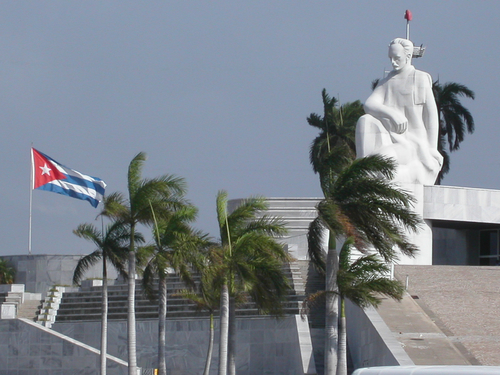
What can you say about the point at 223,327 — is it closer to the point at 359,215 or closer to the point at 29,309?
the point at 359,215

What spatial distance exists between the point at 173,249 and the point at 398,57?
1311 cm

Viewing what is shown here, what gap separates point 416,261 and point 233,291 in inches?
453

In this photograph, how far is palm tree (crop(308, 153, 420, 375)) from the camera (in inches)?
667

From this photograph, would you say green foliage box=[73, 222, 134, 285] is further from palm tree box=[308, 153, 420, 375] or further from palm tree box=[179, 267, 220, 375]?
palm tree box=[308, 153, 420, 375]

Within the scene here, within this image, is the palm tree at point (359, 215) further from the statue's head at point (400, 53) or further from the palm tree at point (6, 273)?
the palm tree at point (6, 273)

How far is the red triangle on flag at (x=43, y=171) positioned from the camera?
2794 centimetres

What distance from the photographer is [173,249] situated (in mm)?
20031

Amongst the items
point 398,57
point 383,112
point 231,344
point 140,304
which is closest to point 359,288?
point 231,344

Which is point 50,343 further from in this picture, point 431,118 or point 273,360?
point 431,118

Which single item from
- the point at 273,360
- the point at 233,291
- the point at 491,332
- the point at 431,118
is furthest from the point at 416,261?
the point at 233,291

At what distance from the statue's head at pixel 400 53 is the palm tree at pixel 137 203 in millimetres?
12179

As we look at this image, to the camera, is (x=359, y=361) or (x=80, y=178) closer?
(x=359, y=361)

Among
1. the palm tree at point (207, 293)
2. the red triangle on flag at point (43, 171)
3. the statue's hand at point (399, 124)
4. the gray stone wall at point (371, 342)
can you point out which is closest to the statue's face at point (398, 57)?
the statue's hand at point (399, 124)

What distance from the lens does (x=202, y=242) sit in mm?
19547
